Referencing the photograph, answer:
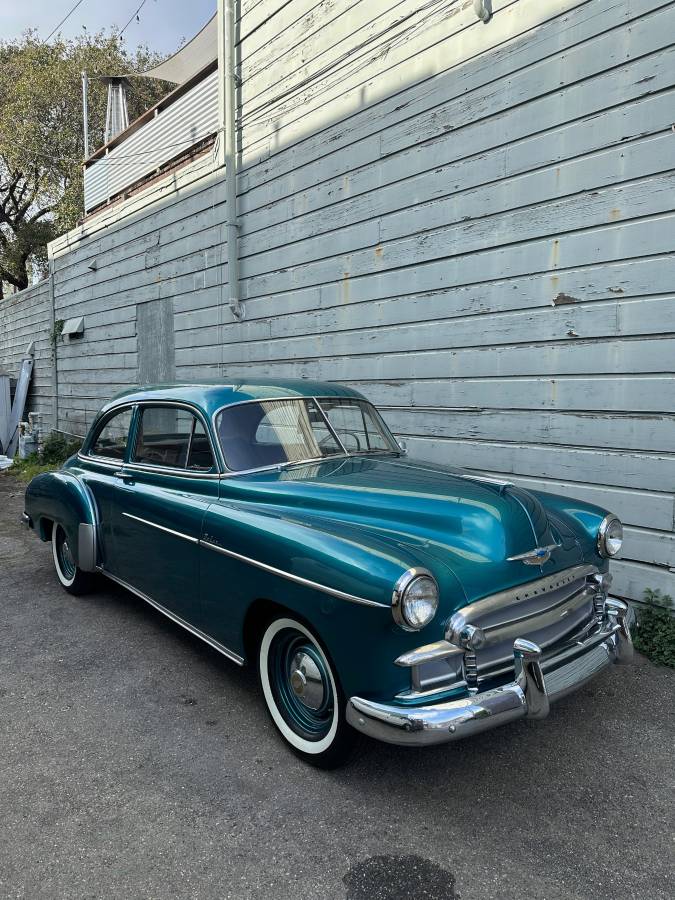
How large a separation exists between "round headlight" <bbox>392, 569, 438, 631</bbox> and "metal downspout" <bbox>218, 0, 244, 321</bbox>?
19.2ft

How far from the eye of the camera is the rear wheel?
4.70 m

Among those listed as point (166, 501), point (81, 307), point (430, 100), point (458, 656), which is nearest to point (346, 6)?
point (430, 100)

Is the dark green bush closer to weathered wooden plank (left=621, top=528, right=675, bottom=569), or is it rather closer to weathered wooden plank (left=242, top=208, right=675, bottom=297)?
weathered wooden plank (left=242, top=208, right=675, bottom=297)

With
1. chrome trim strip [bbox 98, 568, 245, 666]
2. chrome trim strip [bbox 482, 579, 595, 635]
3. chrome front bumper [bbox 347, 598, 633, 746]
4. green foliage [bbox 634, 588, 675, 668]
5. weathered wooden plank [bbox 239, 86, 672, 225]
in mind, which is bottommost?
green foliage [bbox 634, 588, 675, 668]

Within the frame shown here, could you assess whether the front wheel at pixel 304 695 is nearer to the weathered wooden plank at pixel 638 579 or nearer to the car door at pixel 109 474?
the car door at pixel 109 474

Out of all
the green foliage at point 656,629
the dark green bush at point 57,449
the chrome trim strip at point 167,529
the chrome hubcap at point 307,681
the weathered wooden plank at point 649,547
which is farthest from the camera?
the dark green bush at point 57,449

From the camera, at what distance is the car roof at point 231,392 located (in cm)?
348

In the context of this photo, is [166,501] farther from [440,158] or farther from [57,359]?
[57,359]

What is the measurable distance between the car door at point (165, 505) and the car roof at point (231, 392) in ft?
0.25

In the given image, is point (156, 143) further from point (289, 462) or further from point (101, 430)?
Answer: point (289, 462)

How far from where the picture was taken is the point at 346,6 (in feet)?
19.4

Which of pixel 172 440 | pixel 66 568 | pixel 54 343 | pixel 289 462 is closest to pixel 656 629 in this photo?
pixel 289 462

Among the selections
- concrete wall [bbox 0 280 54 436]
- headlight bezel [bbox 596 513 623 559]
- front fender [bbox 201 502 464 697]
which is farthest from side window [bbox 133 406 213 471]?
concrete wall [bbox 0 280 54 436]

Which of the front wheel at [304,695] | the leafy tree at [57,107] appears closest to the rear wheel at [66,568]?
the front wheel at [304,695]
